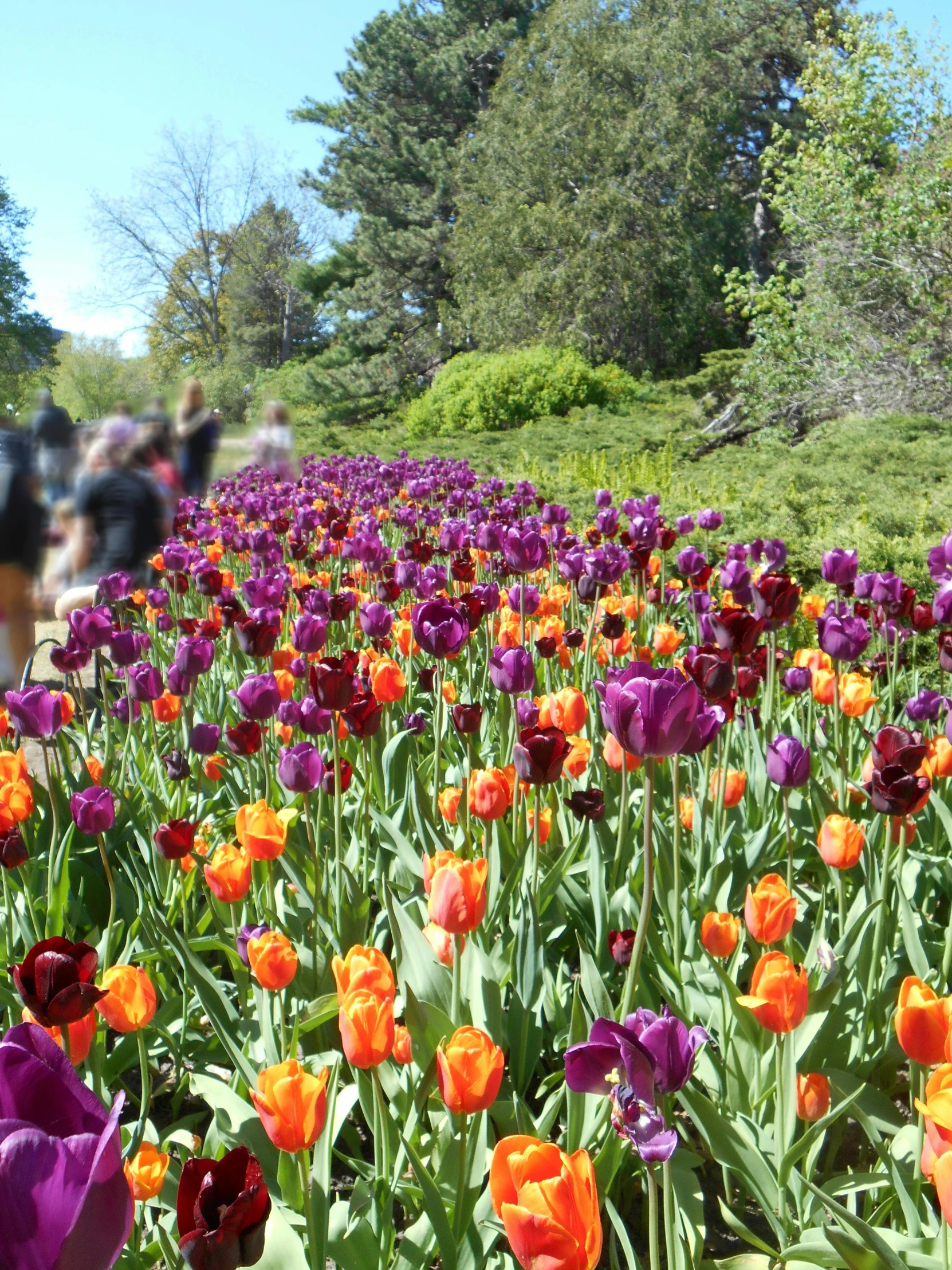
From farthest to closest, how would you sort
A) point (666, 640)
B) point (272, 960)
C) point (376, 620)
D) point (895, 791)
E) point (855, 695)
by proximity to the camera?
point (666, 640) < point (376, 620) < point (855, 695) < point (895, 791) < point (272, 960)

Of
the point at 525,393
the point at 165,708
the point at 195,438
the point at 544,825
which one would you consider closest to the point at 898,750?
the point at 544,825

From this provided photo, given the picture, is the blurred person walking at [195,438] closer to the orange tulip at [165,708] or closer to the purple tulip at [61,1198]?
the orange tulip at [165,708]

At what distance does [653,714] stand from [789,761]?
62 cm

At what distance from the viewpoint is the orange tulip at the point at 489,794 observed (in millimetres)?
1684

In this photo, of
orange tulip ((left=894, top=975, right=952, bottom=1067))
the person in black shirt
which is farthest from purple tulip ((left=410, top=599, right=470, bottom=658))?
the person in black shirt

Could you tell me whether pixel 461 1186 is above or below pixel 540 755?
below

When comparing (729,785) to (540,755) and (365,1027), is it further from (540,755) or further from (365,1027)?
(365,1027)

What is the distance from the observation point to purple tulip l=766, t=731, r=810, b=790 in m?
1.72

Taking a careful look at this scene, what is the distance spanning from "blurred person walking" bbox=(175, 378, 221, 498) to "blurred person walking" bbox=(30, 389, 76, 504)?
71 centimetres

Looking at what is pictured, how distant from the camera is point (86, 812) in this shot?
1.88m

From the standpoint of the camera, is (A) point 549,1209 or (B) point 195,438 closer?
(A) point 549,1209

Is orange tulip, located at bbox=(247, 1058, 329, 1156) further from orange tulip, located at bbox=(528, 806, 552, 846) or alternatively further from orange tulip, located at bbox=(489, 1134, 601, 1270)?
orange tulip, located at bbox=(528, 806, 552, 846)

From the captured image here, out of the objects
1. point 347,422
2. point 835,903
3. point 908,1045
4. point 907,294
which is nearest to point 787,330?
point 907,294

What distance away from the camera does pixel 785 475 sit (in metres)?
6.86
